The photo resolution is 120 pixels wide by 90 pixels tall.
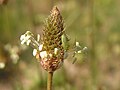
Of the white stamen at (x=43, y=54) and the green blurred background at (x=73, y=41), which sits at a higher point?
the green blurred background at (x=73, y=41)

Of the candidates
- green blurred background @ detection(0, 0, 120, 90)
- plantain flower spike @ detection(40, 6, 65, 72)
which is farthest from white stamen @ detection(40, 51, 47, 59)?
green blurred background @ detection(0, 0, 120, 90)

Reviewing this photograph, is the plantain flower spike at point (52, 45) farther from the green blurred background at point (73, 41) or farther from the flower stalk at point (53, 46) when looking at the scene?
the green blurred background at point (73, 41)

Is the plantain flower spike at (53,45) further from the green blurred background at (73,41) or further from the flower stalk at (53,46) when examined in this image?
the green blurred background at (73,41)

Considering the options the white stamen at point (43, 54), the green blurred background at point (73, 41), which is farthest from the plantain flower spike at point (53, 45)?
the green blurred background at point (73, 41)

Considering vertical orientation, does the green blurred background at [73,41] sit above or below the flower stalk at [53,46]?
above

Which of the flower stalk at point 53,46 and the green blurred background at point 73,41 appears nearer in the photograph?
the flower stalk at point 53,46

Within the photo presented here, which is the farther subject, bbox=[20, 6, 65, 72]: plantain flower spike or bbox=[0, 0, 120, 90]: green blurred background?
bbox=[0, 0, 120, 90]: green blurred background

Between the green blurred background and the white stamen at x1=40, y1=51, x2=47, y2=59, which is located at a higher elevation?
the green blurred background

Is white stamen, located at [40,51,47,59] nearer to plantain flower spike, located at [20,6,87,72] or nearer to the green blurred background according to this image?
plantain flower spike, located at [20,6,87,72]
